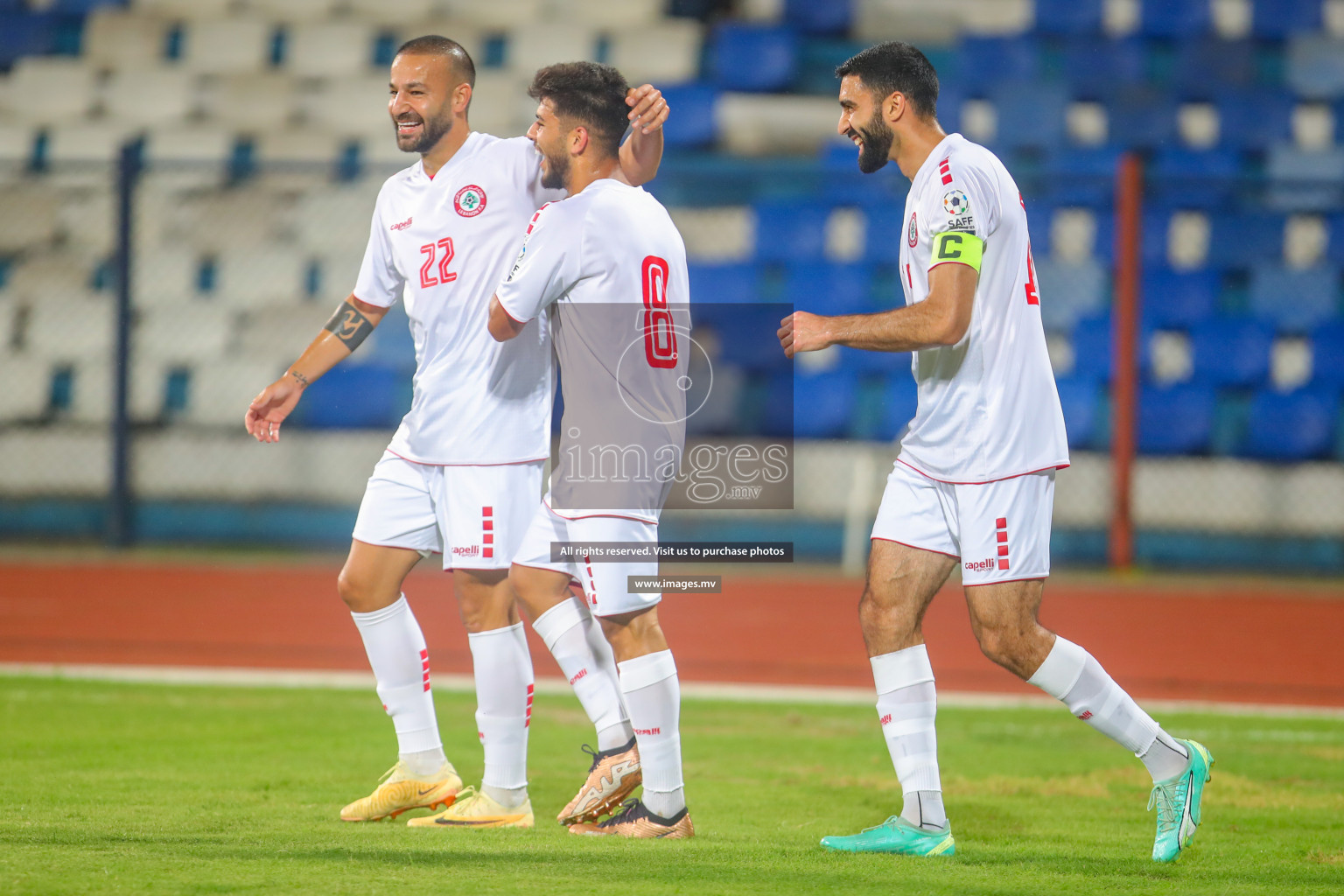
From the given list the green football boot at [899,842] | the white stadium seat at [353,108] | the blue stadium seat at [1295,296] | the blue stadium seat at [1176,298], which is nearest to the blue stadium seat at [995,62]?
the blue stadium seat at [1176,298]

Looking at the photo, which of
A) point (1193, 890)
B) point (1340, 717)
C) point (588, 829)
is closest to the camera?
point (1193, 890)

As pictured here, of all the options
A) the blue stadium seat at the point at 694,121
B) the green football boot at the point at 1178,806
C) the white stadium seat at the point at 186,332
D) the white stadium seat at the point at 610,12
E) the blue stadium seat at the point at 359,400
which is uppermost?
the white stadium seat at the point at 610,12

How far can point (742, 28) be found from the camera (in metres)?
13.5

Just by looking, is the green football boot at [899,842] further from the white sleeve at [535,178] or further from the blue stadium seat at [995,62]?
the blue stadium seat at [995,62]

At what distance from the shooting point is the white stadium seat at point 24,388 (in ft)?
40.6

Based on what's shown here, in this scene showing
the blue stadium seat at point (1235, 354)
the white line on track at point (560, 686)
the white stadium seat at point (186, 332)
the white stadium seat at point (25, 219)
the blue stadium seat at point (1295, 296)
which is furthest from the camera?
the white stadium seat at point (25, 219)

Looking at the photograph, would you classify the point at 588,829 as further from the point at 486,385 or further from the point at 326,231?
the point at 326,231

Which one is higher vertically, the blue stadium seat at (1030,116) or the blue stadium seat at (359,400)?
the blue stadium seat at (1030,116)

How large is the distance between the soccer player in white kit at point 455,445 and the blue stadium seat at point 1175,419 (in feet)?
26.3

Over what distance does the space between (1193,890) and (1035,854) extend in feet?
1.67

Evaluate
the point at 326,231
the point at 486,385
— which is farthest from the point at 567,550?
the point at 326,231

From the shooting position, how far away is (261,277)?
42.0ft

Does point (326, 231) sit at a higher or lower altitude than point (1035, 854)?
higher

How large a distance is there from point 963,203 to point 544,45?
412 inches
